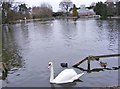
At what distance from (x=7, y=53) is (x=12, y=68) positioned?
252 inches

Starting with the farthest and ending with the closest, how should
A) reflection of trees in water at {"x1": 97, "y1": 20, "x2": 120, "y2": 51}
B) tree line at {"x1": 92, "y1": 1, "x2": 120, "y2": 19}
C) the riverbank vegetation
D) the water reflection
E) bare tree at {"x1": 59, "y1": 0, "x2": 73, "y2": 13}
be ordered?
bare tree at {"x1": 59, "y1": 0, "x2": 73, "y2": 13} → tree line at {"x1": 92, "y1": 1, "x2": 120, "y2": 19} → the riverbank vegetation → reflection of trees in water at {"x1": 97, "y1": 20, "x2": 120, "y2": 51} → the water reflection

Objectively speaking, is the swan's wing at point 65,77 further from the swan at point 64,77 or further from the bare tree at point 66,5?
the bare tree at point 66,5

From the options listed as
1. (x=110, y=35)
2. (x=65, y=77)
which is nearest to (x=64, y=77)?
(x=65, y=77)

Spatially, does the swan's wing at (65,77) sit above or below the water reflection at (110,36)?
above

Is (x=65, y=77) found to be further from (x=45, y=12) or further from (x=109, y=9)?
(x=45, y=12)

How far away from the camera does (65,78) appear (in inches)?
570

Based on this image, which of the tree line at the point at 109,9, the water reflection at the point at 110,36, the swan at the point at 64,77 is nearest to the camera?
the swan at the point at 64,77

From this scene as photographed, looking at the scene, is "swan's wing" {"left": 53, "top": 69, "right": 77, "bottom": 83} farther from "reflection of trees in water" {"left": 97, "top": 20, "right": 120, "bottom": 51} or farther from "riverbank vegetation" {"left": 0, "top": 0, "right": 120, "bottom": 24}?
"riverbank vegetation" {"left": 0, "top": 0, "right": 120, "bottom": 24}

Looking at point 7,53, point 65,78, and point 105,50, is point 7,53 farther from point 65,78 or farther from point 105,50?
point 65,78

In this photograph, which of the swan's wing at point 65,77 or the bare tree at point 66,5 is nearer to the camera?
the swan's wing at point 65,77

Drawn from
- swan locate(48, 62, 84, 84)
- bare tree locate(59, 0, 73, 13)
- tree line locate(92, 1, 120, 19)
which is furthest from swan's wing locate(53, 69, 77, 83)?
bare tree locate(59, 0, 73, 13)

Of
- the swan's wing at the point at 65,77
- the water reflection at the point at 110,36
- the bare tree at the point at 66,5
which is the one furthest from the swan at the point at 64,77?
the bare tree at the point at 66,5

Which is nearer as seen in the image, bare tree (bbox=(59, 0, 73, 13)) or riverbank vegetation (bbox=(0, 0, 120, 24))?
riverbank vegetation (bbox=(0, 0, 120, 24))

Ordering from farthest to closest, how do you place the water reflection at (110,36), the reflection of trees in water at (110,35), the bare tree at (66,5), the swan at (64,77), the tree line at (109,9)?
1. the bare tree at (66,5)
2. the tree line at (109,9)
3. the reflection of trees in water at (110,35)
4. the water reflection at (110,36)
5. the swan at (64,77)
